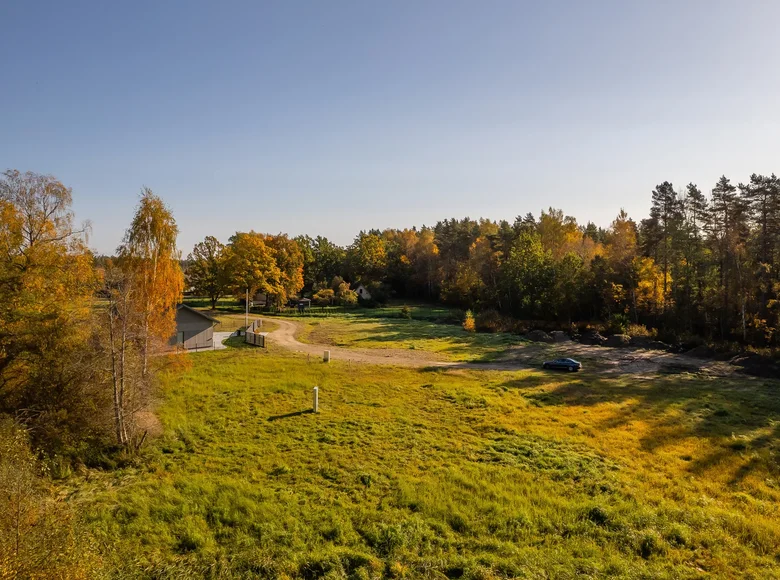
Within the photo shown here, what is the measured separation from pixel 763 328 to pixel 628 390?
81.8 feet

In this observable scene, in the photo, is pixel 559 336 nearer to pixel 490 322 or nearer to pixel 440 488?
pixel 490 322

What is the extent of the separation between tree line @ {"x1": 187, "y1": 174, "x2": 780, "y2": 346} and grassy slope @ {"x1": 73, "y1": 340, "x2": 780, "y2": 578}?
24.1m

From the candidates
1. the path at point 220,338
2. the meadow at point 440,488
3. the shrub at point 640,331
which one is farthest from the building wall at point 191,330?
the shrub at point 640,331

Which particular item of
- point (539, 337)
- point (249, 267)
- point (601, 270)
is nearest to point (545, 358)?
point (539, 337)

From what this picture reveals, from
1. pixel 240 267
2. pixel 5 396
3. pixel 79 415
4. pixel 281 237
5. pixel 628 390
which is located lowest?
pixel 628 390

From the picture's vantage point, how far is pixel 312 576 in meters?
10.6

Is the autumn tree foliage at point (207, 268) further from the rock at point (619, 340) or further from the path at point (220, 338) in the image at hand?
the rock at point (619, 340)

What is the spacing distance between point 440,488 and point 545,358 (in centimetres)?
2964

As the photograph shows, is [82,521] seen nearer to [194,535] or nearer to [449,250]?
[194,535]

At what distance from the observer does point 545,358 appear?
41.2 m

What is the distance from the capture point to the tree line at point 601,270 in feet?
147

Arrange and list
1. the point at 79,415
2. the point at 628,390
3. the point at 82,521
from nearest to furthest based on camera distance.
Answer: the point at 82,521 < the point at 79,415 < the point at 628,390

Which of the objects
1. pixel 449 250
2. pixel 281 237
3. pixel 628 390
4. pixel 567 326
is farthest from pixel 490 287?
pixel 628 390

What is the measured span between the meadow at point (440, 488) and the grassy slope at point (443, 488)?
7 cm
